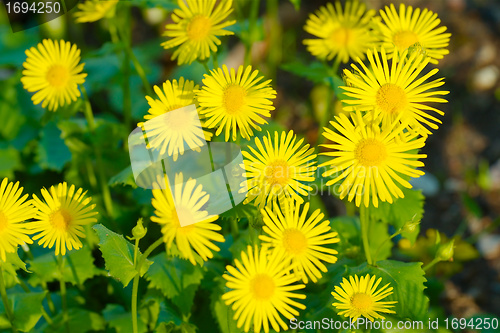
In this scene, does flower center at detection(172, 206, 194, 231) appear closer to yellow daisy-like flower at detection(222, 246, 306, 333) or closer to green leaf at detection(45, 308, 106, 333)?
yellow daisy-like flower at detection(222, 246, 306, 333)

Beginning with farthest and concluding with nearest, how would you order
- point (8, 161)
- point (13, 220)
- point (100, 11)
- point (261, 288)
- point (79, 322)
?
point (8, 161) → point (100, 11) → point (79, 322) → point (13, 220) → point (261, 288)

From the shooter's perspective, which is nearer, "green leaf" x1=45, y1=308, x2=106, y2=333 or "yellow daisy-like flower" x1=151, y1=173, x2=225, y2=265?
"yellow daisy-like flower" x1=151, y1=173, x2=225, y2=265

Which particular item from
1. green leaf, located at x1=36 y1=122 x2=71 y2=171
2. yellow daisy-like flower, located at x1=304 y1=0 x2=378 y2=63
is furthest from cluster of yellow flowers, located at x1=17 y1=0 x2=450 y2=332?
green leaf, located at x1=36 y1=122 x2=71 y2=171

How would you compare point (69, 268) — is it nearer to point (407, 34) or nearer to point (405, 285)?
point (405, 285)

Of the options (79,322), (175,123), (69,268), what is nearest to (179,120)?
(175,123)

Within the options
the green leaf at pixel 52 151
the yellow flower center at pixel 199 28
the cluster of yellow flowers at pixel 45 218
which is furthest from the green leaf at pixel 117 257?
the green leaf at pixel 52 151

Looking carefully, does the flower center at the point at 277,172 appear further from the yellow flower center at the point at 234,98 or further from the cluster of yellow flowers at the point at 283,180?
the yellow flower center at the point at 234,98

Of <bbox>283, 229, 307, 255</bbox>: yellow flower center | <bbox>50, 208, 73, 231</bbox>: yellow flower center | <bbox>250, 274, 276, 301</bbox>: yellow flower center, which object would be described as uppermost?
<bbox>50, 208, 73, 231</bbox>: yellow flower center

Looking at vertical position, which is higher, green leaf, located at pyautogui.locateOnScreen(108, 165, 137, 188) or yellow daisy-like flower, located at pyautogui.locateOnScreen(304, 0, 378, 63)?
yellow daisy-like flower, located at pyautogui.locateOnScreen(304, 0, 378, 63)
